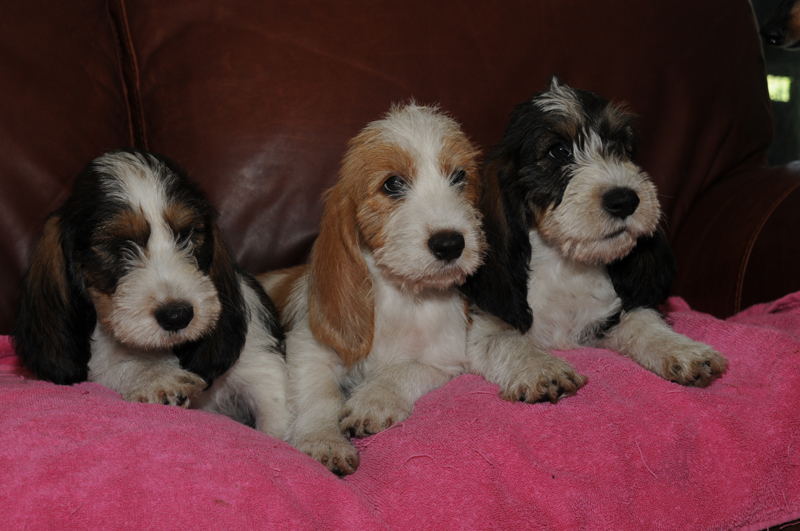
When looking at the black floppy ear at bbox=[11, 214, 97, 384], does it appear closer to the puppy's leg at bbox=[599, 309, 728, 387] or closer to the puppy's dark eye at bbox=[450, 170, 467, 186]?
the puppy's dark eye at bbox=[450, 170, 467, 186]

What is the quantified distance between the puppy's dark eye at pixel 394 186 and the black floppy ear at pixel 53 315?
3.63 ft

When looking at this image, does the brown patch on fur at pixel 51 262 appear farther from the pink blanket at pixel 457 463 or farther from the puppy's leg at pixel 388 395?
the puppy's leg at pixel 388 395

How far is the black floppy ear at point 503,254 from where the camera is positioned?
97.6 inches

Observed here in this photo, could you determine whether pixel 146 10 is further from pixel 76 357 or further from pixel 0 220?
pixel 76 357

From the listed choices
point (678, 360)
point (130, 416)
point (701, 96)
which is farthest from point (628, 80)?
point (130, 416)

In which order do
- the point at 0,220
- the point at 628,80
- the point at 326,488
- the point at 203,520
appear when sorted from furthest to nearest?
the point at 628,80
the point at 0,220
the point at 326,488
the point at 203,520

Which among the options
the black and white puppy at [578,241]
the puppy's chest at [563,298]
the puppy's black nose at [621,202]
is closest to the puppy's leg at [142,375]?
the black and white puppy at [578,241]

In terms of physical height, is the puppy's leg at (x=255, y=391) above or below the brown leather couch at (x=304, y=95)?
below

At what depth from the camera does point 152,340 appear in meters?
2.01

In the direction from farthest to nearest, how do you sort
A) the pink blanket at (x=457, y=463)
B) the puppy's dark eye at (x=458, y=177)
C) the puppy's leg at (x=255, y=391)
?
the puppy's dark eye at (x=458, y=177) → the puppy's leg at (x=255, y=391) → the pink blanket at (x=457, y=463)

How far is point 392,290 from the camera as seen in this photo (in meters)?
2.57

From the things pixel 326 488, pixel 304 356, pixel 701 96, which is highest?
pixel 701 96

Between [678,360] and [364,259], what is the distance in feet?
3.89

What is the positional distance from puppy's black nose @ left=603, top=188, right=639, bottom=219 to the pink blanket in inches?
21.7
